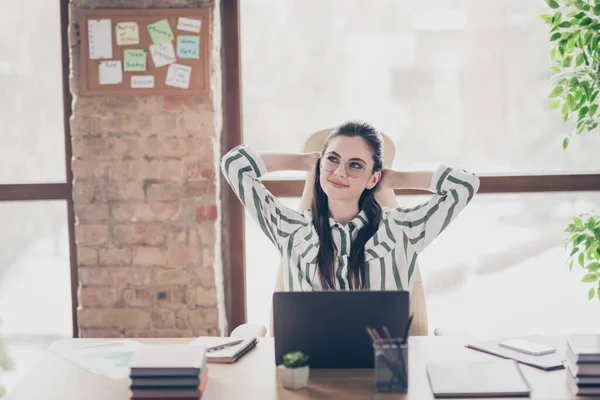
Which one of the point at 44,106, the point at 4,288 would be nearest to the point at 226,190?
the point at 44,106

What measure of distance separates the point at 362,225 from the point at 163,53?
3.70 feet

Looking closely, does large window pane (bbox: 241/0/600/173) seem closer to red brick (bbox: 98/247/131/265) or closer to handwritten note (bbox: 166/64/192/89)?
handwritten note (bbox: 166/64/192/89)


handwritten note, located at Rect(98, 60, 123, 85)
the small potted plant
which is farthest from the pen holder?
handwritten note, located at Rect(98, 60, 123, 85)

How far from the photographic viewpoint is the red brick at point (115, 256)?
2758 millimetres

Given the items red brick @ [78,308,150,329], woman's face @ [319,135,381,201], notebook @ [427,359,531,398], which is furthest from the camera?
red brick @ [78,308,150,329]

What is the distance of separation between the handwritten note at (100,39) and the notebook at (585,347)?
1.96 metres

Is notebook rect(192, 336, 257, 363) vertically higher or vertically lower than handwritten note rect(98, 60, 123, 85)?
lower

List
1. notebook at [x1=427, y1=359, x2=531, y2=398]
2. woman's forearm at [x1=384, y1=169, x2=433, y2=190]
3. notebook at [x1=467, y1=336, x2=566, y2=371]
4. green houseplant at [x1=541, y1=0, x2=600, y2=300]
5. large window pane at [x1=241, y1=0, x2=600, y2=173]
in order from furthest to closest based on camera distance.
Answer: large window pane at [x1=241, y1=0, x2=600, y2=173] < green houseplant at [x1=541, y1=0, x2=600, y2=300] < woman's forearm at [x1=384, y1=169, x2=433, y2=190] < notebook at [x1=467, y1=336, x2=566, y2=371] < notebook at [x1=427, y1=359, x2=531, y2=398]

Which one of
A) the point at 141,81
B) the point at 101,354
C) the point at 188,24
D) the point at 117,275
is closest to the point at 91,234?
the point at 117,275

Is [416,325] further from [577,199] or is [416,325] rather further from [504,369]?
[577,199]

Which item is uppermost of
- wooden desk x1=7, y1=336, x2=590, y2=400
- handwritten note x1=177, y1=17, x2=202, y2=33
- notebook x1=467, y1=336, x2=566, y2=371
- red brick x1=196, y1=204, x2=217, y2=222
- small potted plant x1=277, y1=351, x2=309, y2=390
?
handwritten note x1=177, y1=17, x2=202, y2=33

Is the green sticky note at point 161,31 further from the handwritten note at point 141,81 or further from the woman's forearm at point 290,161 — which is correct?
the woman's forearm at point 290,161

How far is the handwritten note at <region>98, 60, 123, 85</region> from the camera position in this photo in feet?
8.82

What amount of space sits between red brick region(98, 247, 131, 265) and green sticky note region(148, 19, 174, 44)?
83 centimetres
